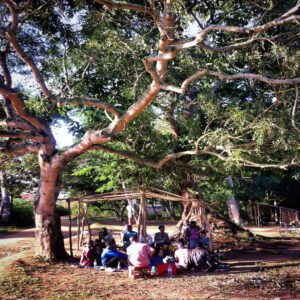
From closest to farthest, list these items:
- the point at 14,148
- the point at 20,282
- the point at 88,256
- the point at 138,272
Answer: the point at 20,282 → the point at 138,272 → the point at 88,256 → the point at 14,148

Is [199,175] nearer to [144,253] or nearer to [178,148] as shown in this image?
[178,148]

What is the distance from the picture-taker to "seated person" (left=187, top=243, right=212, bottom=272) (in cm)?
945

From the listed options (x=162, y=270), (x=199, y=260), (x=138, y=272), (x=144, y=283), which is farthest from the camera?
(x=199, y=260)

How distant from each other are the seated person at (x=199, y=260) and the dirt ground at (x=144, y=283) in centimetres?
37

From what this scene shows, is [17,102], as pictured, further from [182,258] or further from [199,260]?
[199,260]

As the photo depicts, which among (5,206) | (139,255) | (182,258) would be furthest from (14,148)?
(5,206)

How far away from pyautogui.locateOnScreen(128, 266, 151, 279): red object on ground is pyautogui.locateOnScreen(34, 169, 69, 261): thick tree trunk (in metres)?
2.78

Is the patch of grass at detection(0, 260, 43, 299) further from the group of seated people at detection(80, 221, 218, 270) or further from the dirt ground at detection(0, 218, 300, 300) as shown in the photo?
the group of seated people at detection(80, 221, 218, 270)

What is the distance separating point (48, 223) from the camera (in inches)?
400

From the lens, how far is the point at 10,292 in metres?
6.85

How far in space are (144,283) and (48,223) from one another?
3.87m

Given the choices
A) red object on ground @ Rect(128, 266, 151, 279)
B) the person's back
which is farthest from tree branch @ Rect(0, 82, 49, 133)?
the person's back

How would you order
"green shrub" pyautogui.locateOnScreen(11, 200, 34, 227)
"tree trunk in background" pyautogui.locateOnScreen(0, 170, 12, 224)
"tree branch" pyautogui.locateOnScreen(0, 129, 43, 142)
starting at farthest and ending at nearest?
"green shrub" pyautogui.locateOnScreen(11, 200, 34, 227) → "tree trunk in background" pyautogui.locateOnScreen(0, 170, 12, 224) → "tree branch" pyautogui.locateOnScreen(0, 129, 43, 142)

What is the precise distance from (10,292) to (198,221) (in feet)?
30.3
